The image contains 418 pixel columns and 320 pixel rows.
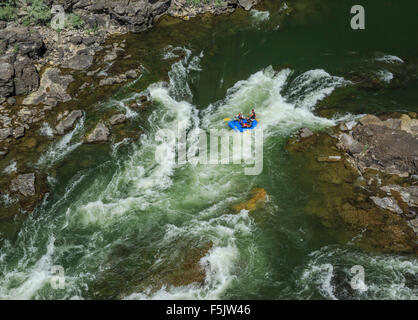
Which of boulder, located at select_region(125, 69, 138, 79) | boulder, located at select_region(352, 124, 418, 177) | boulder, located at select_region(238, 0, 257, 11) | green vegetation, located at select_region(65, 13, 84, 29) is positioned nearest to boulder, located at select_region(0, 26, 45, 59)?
green vegetation, located at select_region(65, 13, 84, 29)

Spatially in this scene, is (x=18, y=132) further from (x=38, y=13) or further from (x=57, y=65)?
(x=38, y=13)

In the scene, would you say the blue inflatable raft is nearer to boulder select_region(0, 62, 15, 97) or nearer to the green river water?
the green river water

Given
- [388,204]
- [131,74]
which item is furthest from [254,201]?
[131,74]

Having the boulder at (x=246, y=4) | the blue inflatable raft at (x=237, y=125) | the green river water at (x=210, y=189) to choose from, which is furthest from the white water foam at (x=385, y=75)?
the boulder at (x=246, y=4)

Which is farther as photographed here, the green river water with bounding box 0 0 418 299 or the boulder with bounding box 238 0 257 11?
the boulder with bounding box 238 0 257 11

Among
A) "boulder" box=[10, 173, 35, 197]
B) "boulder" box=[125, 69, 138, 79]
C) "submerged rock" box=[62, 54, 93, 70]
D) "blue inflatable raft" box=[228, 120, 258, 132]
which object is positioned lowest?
"boulder" box=[10, 173, 35, 197]

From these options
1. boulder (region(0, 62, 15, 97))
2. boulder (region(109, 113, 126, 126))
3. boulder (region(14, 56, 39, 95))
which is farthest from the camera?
boulder (region(14, 56, 39, 95))

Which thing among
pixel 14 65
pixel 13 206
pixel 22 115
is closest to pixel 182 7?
pixel 14 65
